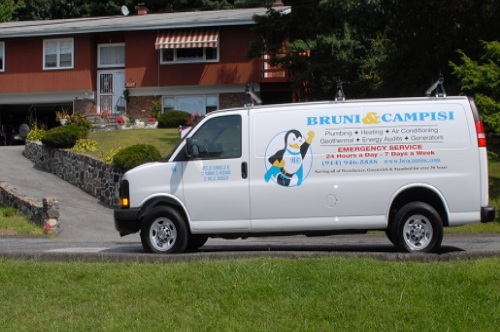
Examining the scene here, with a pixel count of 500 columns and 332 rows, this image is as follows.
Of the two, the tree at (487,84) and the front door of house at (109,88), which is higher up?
the front door of house at (109,88)

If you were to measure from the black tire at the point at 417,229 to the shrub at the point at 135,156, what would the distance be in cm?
1454

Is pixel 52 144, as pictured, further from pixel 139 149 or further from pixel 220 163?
pixel 220 163

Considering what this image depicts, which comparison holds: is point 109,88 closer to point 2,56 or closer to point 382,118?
point 2,56

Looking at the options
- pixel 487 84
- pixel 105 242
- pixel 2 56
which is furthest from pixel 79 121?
pixel 487 84

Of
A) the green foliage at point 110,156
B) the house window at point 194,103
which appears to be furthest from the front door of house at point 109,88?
the green foliage at point 110,156

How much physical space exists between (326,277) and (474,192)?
3196 millimetres

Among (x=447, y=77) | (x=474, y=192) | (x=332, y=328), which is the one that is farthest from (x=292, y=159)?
(x=447, y=77)

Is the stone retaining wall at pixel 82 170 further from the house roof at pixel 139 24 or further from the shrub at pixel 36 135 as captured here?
the house roof at pixel 139 24

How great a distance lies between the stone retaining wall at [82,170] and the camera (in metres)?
25.6

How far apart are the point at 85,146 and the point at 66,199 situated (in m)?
4.14

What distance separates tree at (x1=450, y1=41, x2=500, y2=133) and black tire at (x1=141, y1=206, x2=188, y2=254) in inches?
444

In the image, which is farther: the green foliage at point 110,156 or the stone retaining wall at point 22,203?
the green foliage at point 110,156

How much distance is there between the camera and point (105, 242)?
17.3m

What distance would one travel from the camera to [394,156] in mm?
10938
